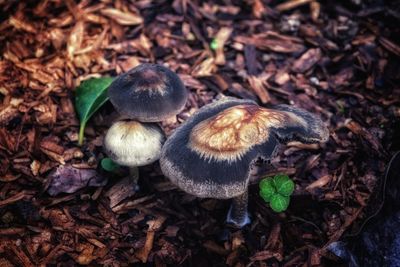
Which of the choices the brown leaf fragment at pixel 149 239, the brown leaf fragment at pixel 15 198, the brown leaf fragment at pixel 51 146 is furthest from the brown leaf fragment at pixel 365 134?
the brown leaf fragment at pixel 15 198

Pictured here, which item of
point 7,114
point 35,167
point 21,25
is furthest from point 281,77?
point 21,25

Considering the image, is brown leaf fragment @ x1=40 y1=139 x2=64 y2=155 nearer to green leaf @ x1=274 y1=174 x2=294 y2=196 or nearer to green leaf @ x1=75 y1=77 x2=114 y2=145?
green leaf @ x1=75 y1=77 x2=114 y2=145

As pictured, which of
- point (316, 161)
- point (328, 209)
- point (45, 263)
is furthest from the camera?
point (316, 161)

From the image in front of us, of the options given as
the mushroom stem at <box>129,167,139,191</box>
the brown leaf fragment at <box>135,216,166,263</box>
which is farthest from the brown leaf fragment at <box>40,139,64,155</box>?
the brown leaf fragment at <box>135,216,166,263</box>

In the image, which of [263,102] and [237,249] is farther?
[263,102]

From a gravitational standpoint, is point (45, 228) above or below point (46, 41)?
below

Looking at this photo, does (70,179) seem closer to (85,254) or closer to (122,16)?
(85,254)

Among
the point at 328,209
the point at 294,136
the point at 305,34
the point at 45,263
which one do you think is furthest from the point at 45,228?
the point at 305,34

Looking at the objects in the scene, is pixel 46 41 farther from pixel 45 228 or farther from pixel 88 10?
pixel 45 228
